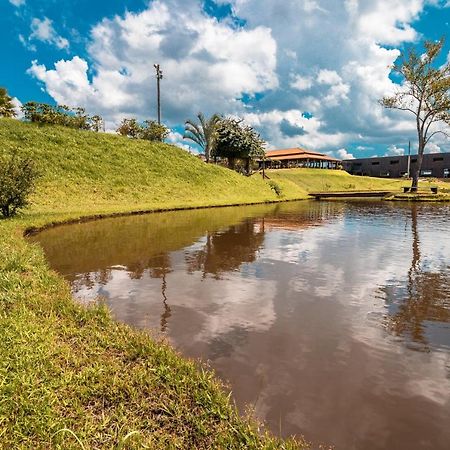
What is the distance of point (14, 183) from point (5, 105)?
37.9 m

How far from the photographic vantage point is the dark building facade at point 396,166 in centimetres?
7994

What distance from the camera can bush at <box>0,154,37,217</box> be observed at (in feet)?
54.9

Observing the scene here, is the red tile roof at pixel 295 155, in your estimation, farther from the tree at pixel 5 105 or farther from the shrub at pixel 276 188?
the tree at pixel 5 105

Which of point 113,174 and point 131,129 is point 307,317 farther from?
point 131,129

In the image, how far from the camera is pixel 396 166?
85812mm

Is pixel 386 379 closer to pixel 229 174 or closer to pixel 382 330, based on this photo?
pixel 382 330

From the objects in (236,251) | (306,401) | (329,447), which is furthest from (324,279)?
(329,447)

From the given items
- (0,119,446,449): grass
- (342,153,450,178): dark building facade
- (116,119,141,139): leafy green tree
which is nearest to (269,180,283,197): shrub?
(116,119,141,139): leafy green tree

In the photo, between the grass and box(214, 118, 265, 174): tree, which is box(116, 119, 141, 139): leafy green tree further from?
the grass

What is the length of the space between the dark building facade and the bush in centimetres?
7530

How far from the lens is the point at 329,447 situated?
10.9 feet

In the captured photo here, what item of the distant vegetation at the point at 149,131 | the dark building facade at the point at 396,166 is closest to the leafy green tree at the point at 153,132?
the distant vegetation at the point at 149,131

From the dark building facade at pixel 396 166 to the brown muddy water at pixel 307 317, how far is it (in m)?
74.0

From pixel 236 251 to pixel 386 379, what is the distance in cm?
829
